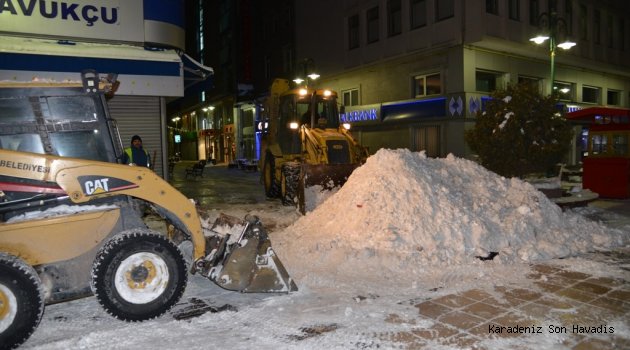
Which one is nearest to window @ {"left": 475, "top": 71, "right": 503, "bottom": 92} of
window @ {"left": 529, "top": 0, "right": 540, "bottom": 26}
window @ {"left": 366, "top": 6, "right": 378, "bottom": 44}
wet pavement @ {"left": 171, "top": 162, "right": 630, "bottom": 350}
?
window @ {"left": 529, "top": 0, "right": 540, "bottom": 26}

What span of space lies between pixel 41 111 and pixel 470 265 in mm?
5554

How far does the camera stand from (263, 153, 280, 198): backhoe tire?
14719 millimetres

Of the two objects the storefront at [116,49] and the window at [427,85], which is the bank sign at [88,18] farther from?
the window at [427,85]

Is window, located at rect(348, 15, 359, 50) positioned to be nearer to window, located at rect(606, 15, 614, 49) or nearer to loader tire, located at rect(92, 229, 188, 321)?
window, located at rect(606, 15, 614, 49)

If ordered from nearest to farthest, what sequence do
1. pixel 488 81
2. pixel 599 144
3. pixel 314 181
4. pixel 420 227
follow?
pixel 420 227 → pixel 314 181 → pixel 599 144 → pixel 488 81

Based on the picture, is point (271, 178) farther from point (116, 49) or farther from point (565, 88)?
point (565, 88)

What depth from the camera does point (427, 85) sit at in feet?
77.1

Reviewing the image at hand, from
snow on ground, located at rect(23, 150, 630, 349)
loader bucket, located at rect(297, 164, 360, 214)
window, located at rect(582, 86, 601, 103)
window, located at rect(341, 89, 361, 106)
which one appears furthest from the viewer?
window, located at rect(582, 86, 601, 103)

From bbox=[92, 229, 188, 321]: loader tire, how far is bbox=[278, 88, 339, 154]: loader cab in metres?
8.62

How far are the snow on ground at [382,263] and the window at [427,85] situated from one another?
14.2 m

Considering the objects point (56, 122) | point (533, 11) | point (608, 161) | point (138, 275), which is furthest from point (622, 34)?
point (56, 122)

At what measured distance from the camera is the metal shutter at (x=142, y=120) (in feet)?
36.3

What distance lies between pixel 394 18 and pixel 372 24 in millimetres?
1787

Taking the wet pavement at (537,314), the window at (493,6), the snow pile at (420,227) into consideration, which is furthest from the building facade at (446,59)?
the wet pavement at (537,314)
